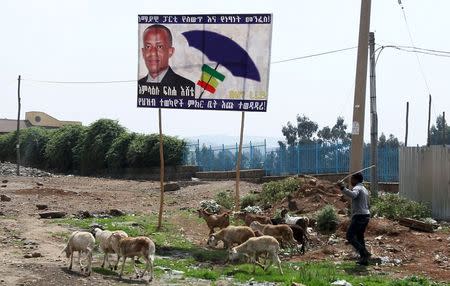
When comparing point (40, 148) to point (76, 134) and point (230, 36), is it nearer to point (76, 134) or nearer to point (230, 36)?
point (76, 134)

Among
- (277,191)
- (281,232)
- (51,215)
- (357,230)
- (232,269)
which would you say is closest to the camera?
(232,269)

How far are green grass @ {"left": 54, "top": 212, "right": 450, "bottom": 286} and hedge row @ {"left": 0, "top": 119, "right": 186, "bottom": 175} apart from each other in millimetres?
28066

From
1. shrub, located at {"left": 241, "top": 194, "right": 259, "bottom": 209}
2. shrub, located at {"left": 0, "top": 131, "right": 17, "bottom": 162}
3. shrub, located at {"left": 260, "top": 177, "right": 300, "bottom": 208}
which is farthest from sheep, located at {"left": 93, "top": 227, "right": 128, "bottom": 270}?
shrub, located at {"left": 0, "top": 131, "right": 17, "bottom": 162}

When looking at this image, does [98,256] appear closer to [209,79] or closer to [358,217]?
Result: [358,217]

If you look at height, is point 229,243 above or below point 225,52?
below

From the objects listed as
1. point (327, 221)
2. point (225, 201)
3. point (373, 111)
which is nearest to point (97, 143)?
point (225, 201)

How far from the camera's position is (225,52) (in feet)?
59.5

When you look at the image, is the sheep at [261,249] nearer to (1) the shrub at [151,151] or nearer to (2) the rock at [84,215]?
(2) the rock at [84,215]

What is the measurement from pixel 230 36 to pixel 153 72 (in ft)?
8.03

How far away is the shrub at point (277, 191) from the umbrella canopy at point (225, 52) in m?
7.26

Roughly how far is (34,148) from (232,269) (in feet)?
190

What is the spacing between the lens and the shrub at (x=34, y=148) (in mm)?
67250

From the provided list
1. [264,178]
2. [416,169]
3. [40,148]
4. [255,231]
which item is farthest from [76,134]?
[255,231]

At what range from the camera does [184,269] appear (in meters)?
13.5
